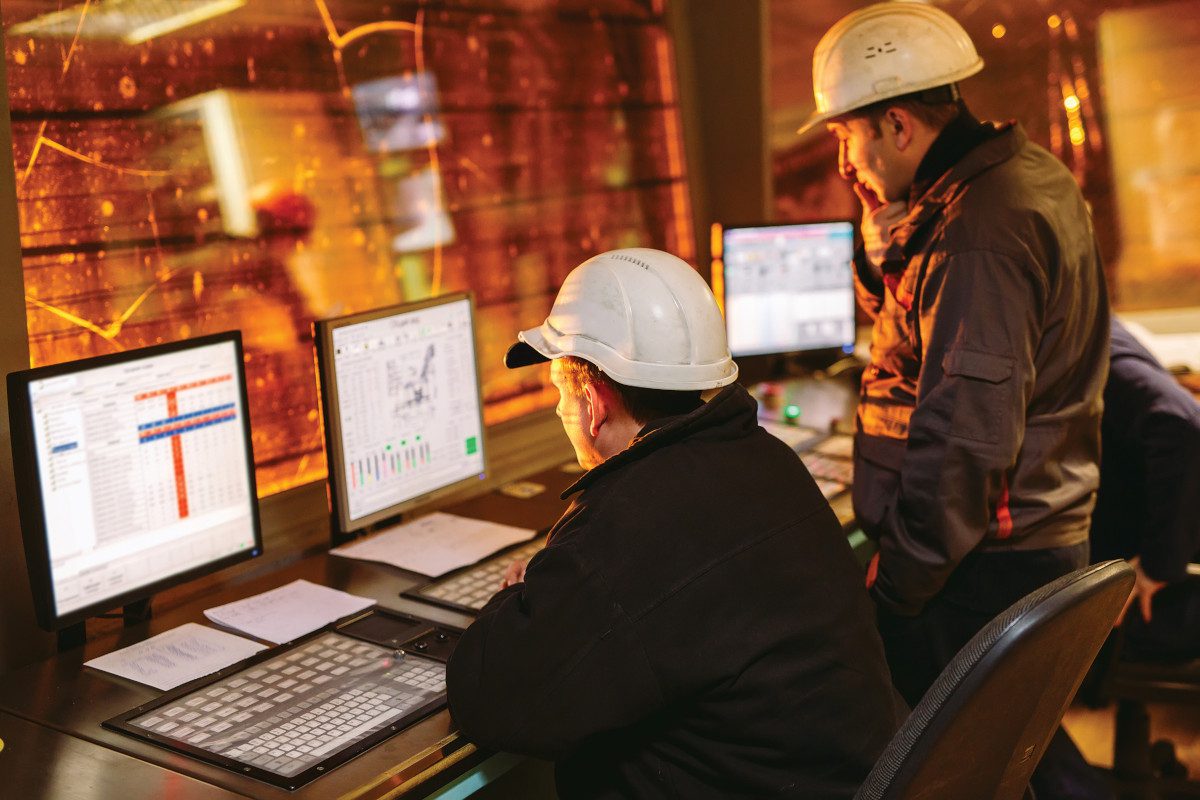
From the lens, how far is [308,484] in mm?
2568

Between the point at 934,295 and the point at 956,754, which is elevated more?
the point at 934,295

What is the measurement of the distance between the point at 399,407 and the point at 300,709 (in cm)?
82

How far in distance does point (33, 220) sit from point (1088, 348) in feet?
6.45

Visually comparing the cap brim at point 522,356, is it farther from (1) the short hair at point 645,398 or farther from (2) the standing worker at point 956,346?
(2) the standing worker at point 956,346

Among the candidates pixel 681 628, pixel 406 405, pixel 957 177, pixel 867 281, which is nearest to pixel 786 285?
pixel 867 281

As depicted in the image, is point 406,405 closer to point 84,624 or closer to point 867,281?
point 84,624

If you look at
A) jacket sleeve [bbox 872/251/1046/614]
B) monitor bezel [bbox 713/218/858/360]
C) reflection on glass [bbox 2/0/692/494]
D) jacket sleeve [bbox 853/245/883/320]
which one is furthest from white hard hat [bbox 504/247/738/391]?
monitor bezel [bbox 713/218/858/360]

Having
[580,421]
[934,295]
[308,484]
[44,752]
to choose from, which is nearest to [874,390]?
[934,295]

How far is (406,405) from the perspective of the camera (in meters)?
2.42

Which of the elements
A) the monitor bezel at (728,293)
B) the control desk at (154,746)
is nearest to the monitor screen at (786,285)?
the monitor bezel at (728,293)

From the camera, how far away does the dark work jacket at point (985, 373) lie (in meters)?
2.05

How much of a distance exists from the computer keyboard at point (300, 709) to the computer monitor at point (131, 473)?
0.27 metres

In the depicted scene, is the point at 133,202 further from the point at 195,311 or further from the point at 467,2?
the point at 467,2

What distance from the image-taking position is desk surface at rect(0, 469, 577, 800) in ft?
4.98
